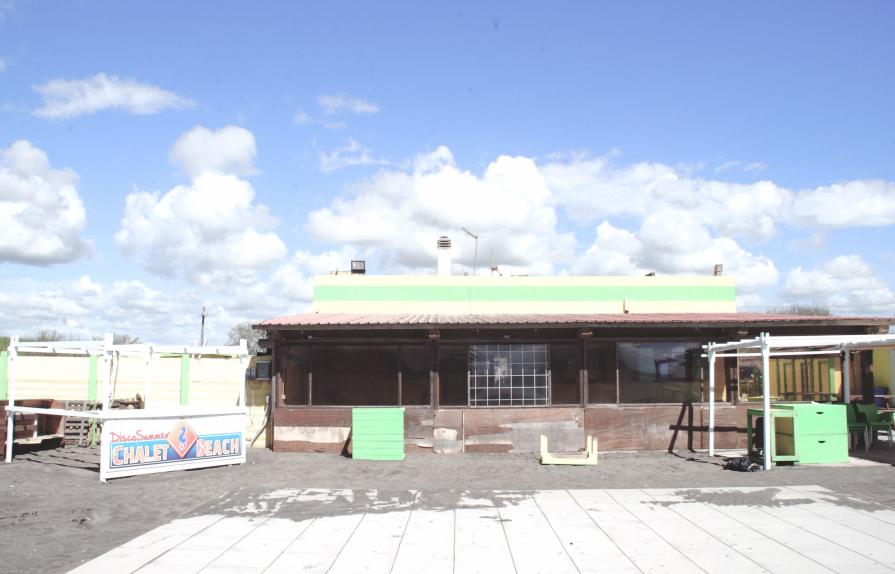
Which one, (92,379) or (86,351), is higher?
(86,351)

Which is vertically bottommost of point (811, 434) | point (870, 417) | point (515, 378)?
Result: point (811, 434)

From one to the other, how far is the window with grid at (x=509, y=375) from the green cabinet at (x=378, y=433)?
204cm

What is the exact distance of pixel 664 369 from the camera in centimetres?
1594

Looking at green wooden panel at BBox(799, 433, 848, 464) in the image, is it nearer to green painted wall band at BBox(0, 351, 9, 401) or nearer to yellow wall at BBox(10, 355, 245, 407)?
yellow wall at BBox(10, 355, 245, 407)

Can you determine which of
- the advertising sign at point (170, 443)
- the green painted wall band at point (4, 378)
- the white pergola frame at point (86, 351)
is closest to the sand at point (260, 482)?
the advertising sign at point (170, 443)

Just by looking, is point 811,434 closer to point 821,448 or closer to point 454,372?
point 821,448

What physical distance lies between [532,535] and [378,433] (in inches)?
255

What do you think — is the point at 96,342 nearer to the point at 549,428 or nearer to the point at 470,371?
the point at 470,371

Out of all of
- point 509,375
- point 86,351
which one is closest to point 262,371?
point 86,351

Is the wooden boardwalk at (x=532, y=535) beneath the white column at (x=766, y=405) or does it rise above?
beneath

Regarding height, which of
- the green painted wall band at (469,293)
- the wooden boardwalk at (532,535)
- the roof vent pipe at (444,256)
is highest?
the roof vent pipe at (444,256)

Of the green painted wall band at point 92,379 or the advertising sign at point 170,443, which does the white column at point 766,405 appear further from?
the green painted wall band at point 92,379

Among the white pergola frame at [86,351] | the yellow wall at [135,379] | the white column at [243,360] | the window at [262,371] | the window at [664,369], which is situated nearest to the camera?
the white pergola frame at [86,351]

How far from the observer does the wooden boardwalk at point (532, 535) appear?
720cm
